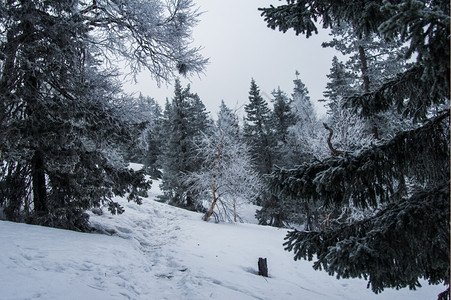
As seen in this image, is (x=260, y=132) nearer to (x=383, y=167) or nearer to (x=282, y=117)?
(x=282, y=117)

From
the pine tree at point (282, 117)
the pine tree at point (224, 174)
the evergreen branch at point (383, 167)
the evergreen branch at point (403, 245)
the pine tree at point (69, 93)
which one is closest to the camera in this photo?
the evergreen branch at point (403, 245)

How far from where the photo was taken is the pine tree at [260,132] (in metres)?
25.2

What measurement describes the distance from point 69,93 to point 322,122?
23.4 ft

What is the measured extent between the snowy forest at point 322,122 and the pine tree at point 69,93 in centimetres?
3

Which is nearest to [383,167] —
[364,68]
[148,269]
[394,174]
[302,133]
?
[394,174]

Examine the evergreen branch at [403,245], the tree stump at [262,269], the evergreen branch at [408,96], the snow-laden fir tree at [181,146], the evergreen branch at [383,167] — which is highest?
the snow-laden fir tree at [181,146]

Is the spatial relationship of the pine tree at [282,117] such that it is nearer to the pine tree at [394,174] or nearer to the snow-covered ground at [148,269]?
the snow-covered ground at [148,269]

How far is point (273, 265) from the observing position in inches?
388

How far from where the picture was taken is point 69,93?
6.95 metres

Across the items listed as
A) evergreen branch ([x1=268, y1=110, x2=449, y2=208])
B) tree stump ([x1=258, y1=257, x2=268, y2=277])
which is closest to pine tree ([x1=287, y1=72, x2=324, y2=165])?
tree stump ([x1=258, y1=257, x2=268, y2=277])

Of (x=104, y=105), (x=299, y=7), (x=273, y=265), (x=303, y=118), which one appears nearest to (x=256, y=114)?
(x=303, y=118)

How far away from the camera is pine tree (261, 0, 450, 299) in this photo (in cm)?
173

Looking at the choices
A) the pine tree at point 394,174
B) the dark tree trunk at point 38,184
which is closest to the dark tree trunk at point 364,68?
the pine tree at point 394,174

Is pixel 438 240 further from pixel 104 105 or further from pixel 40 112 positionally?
pixel 40 112
